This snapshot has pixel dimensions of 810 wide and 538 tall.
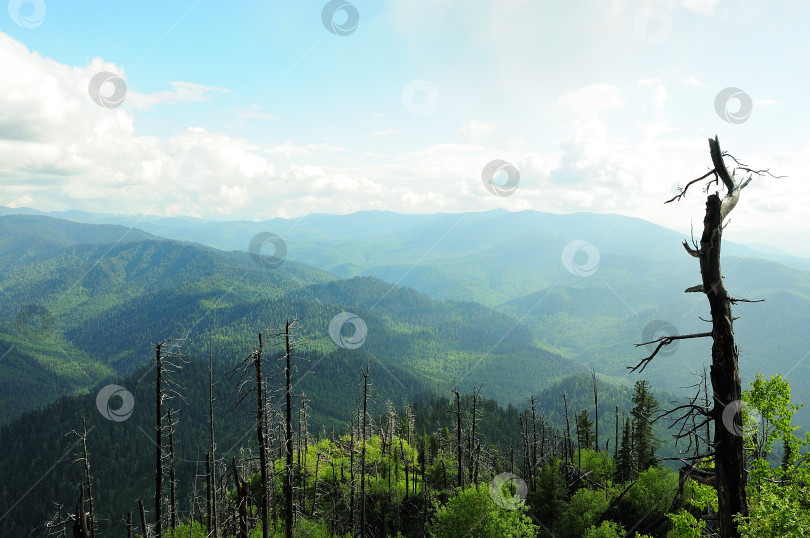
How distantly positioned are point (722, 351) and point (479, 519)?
2694cm

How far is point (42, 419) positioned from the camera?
183250 mm

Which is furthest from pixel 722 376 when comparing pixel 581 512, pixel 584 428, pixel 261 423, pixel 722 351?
pixel 584 428

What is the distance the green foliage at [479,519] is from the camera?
30000mm

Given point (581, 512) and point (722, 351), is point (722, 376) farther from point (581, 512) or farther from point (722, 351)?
point (581, 512)

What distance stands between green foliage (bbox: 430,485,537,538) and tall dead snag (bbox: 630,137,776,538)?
951 inches

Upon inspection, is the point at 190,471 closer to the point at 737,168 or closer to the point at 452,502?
the point at 452,502

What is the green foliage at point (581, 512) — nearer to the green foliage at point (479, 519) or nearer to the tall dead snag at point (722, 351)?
the green foliage at point (479, 519)

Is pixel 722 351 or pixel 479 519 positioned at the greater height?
pixel 722 351

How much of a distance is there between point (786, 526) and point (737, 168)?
8.02m

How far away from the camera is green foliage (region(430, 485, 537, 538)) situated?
98.4ft

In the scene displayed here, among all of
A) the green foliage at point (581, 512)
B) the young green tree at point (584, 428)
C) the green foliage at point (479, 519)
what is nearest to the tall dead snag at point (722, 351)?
the green foliage at point (479, 519)

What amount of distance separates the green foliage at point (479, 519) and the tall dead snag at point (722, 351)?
79.3 feet

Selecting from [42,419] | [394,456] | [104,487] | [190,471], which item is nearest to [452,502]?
[394,456]

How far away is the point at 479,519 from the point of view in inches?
1203
